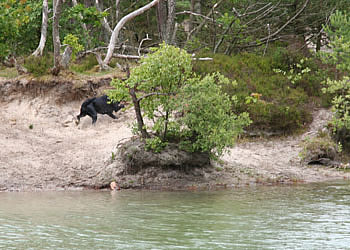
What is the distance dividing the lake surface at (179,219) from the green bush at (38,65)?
6557mm

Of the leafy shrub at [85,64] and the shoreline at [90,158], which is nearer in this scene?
the shoreline at [90,158]

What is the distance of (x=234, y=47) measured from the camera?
79.2 feet


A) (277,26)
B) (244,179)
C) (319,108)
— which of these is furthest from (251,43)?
(244,179)

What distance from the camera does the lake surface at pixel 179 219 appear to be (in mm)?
8109

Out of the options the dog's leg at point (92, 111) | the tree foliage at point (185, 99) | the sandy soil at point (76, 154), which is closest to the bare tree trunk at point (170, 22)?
the sandy soil at point (76, 154)

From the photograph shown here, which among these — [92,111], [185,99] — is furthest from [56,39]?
[185,99]

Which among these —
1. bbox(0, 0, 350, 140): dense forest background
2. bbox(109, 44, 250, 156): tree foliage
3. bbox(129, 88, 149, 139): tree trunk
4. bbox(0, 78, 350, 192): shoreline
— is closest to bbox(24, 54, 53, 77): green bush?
bbox(0, 0, 350, 140): dense forest background

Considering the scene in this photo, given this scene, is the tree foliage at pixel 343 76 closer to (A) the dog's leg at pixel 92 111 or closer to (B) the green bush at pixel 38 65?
(A) the dog's leg at pixel 92 111

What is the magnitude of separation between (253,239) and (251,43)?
17.0 m

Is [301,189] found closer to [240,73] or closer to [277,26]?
[240,73]

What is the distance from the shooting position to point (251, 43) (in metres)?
24.2

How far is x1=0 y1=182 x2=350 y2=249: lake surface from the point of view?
8109mm

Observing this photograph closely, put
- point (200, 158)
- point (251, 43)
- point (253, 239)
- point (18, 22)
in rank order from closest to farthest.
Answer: point (253, 239) → point (200, 158) → point (18, 22) → point (251, 43)

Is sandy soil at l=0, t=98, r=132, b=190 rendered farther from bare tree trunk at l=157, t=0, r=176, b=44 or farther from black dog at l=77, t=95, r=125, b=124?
bare tree trunk at l=157, t=0, r=176, b=44
